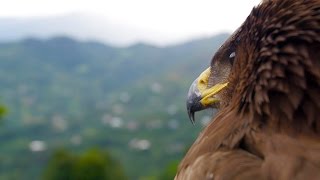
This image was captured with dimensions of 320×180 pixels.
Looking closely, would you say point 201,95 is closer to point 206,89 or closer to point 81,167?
point 206,89

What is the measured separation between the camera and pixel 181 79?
147500mm

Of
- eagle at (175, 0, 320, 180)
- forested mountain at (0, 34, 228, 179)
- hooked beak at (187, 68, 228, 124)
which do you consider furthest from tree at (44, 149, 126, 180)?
eagle at (175, 0, 320, 180)

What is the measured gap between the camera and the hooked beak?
387 centimetres

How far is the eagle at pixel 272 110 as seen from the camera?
2.87 meters

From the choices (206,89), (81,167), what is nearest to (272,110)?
(206,89)

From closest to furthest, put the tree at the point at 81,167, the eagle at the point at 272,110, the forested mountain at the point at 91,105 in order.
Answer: the eagle at the point at 272,110 < the tree at the point at 81,167 < the forested mountain at the point at 91,105

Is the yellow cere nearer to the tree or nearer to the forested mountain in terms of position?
the tree

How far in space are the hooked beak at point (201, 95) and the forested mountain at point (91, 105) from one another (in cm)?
4496

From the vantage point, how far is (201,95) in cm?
393

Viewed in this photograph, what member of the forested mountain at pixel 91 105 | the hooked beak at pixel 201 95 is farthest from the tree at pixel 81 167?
the hooked beak at pixel 201 95

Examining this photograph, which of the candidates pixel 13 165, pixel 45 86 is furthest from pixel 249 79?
pixel 45 86

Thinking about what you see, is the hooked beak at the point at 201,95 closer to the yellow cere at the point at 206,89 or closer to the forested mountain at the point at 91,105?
the yellow cere at the point at 206,89

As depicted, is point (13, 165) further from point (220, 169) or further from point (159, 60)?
point (159, 60)

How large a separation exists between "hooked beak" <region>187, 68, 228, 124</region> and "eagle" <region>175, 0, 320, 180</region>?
1.65 ft
